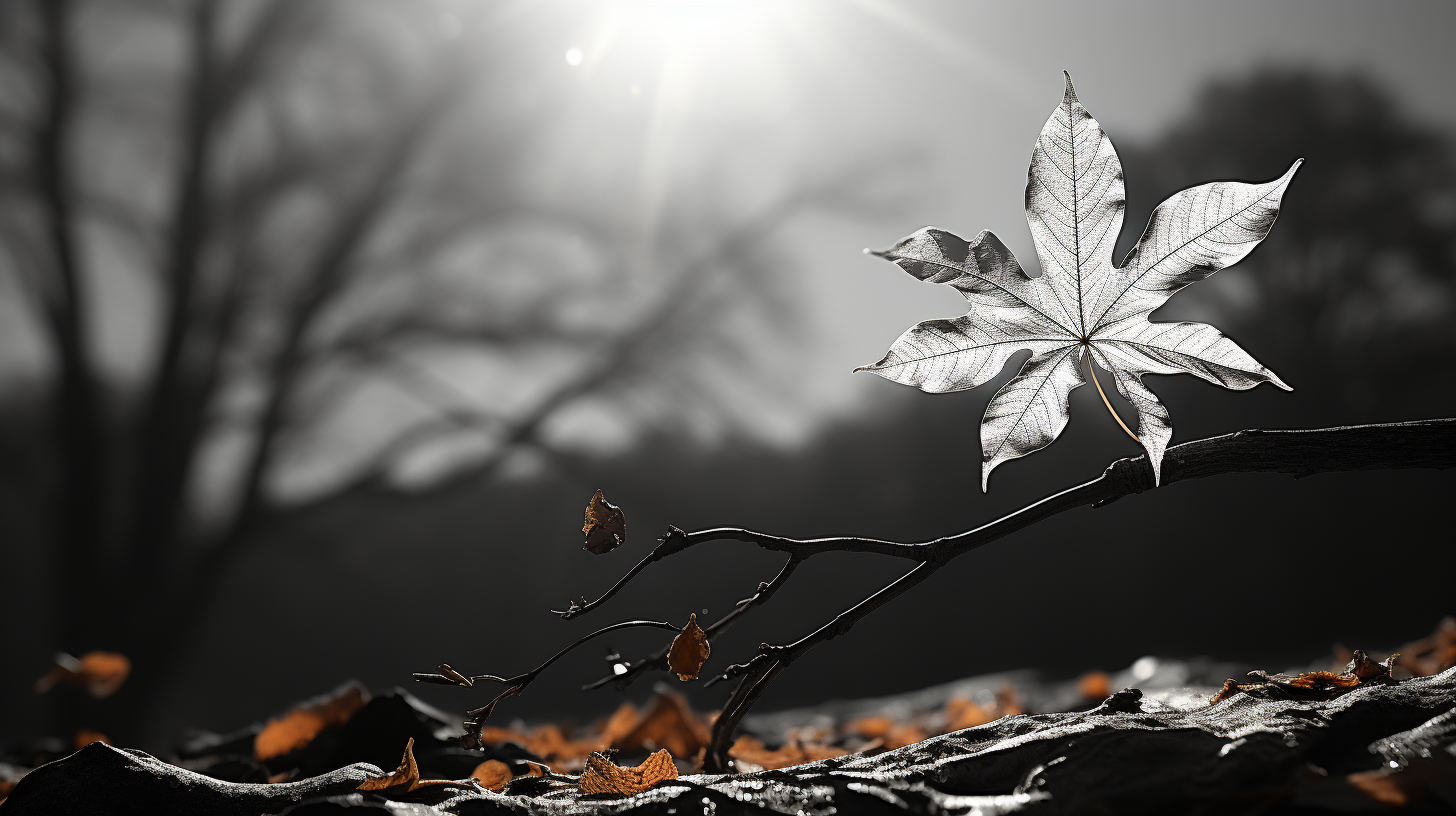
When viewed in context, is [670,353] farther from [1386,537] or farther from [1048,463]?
[1386,537]

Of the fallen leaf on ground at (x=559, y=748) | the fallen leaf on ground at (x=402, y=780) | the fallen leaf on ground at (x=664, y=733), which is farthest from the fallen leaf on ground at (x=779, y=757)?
the fallen leaf on ground at (x=402, y=780)

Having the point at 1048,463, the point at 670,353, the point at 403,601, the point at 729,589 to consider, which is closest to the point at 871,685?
the point at 729,589

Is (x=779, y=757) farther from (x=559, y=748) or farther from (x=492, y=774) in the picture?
(x=559, y=748)

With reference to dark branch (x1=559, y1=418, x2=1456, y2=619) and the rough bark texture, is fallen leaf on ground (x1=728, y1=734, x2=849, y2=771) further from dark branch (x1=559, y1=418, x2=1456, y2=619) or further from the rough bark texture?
dark branch (x1=559, y1=418, x2=1456, y2=619)

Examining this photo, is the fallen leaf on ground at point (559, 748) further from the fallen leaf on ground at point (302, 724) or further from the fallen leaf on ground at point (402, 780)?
the fallen leaf on ground at point (402, 780)

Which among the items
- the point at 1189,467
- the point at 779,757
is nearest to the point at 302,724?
the point at 779,757

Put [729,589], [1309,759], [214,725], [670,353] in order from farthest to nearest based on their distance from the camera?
[670,353]
[214,725]
[729,589]
[1309,759]
